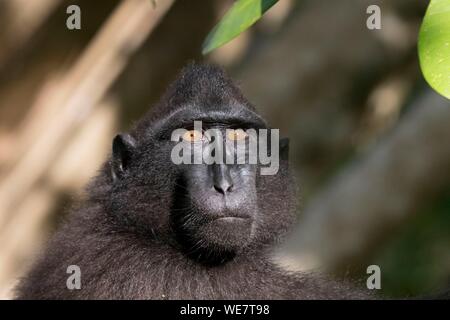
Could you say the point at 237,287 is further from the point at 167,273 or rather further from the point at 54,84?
the point at 54,84

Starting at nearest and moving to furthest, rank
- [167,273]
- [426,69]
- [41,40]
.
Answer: [426,69]
[167,273]
[41,40]

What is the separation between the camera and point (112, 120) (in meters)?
10.5

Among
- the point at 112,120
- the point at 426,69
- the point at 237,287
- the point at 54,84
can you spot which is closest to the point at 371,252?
the point at 112,120

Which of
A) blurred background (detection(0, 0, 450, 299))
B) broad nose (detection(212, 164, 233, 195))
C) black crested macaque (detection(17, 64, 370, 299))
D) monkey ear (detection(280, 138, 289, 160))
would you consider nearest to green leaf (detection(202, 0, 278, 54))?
broad nose (detection(212, 164, 233, 195))

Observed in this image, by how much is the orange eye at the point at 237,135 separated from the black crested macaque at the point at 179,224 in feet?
0.20

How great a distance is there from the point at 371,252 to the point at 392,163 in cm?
90

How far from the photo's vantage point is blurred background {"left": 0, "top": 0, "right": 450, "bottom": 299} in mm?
10039

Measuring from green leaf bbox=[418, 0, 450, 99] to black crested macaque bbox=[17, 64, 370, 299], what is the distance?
6.35 ft

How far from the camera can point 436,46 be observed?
3785 millimetres

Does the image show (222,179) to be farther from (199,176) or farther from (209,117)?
(209,117)

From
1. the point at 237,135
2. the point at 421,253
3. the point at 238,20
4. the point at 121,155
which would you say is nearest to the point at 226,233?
the point at 237,135

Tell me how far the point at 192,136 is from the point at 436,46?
2.25 metres

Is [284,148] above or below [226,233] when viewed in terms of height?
above

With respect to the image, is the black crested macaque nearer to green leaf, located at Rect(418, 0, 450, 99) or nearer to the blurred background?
green leaf, located at Rect(418, 0, 450, 99)
